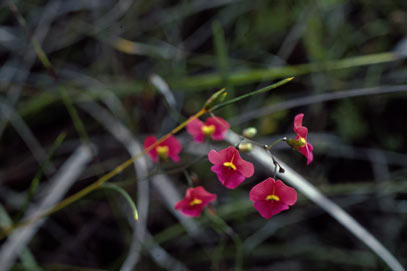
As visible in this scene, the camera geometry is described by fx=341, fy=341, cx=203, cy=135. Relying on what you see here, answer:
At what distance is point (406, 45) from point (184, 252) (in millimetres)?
1570

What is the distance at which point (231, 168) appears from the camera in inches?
37.9

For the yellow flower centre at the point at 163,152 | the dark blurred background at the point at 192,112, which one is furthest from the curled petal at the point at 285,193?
the dark blurred background at the point at 192,112

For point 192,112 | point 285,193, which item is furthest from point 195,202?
point 192,112

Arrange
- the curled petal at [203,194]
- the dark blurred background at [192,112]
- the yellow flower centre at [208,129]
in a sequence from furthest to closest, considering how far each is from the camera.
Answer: the dark blurred background at [192,112]
the yellow flower centre at [208,129]
the curled petal at [203,194]

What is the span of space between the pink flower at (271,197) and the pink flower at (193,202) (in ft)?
0.49

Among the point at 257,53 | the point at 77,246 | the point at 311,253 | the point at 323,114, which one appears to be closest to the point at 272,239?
the point at 311,253

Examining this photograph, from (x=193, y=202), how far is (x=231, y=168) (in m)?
0.17

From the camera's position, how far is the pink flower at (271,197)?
2.98ft

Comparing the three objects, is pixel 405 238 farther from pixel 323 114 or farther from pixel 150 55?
pixel 150 55

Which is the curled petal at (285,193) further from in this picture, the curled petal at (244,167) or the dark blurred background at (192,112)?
the dark blurred background at (192,112)

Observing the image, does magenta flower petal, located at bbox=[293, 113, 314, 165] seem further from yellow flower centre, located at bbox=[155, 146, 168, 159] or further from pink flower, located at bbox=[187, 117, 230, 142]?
yellow flower centre, located at bbox=[155, 146, 168, 159]

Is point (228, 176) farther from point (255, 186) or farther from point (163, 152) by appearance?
point (163, 152)

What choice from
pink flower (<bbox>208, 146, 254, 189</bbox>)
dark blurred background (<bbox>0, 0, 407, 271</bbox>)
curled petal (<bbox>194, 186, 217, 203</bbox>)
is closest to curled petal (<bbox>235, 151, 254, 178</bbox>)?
pink flower (<bbox>208, 146, 254, 189</bbox>)

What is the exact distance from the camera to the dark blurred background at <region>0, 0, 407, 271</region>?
5.46ft
